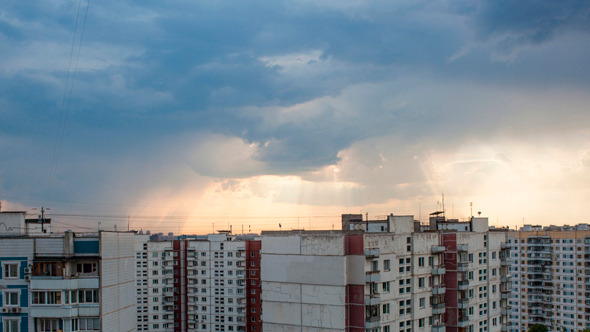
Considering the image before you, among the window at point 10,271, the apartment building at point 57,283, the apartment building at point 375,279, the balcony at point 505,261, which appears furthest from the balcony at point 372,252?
the window at point 10,271

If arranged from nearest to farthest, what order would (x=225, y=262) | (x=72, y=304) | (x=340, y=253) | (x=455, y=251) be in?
(x=72, y=304) < (x=340, y=253) < (x=455, y=251) < (x=225, y=262)

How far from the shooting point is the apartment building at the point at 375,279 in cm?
4250

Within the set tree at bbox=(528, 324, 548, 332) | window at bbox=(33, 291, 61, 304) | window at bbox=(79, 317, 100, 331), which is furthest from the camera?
tree at bbox=(528, 324, 548, 332)

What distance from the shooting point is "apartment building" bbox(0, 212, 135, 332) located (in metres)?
36.1

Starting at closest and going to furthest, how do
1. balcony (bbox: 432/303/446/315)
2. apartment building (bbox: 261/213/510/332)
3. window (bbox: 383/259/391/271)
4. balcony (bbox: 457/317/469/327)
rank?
apartment building (bbox: 261/213/510/332) → window (bbox: 383/259/391/271) → balcony (bbox: 432/303/446/315) → balcony (bbox: 457/317/469/327)

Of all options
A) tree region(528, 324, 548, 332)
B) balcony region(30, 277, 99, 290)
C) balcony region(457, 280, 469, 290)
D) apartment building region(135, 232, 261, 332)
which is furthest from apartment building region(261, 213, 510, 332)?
tree region(528, 324, 548, 332)

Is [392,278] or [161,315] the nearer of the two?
[392,278]

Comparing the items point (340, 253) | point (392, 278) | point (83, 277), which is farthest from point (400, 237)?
point (83, 277)

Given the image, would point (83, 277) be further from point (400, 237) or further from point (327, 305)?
point (400, 237)

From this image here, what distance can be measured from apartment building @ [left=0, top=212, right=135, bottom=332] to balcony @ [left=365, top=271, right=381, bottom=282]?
64.0 feet

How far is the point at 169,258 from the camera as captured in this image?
302ft

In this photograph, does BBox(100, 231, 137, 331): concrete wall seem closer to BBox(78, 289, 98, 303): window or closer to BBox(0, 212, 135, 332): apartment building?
BBox(0, 212, 135, 332): apartment building

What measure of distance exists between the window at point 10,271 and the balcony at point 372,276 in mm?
25859

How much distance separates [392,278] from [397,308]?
3.42 meters
